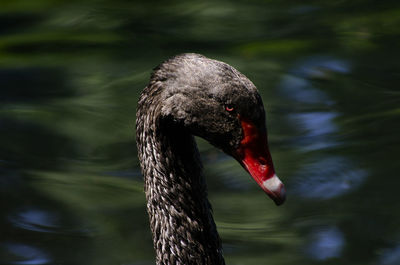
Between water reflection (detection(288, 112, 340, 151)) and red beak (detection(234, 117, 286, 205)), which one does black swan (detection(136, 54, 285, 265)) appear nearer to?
red beak (detection(234, 117, 286, 205))

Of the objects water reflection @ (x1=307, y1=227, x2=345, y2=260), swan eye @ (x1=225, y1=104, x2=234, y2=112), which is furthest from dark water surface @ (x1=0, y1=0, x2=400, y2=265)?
swan eye @ (x1=225, y1=104, x2=234, y2=112)

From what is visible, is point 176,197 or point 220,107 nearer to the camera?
point 220,107

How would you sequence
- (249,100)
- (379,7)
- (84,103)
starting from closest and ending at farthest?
(249,100), (84,103), (379,7)

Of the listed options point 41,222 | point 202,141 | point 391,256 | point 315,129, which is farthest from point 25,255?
point 315,129

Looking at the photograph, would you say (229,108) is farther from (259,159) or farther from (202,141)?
(202,141)

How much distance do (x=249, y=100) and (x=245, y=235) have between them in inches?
84.0

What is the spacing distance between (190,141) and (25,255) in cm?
197

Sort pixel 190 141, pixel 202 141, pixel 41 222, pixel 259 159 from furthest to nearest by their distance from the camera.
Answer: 1. pixel 202 141
2. pixel 41 222
3. pixel 190 141
4. pixel 259 159

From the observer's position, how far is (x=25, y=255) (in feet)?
17.4

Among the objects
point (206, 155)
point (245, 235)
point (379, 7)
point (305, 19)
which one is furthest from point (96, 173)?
point (379, 7)

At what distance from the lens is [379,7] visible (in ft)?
29.8

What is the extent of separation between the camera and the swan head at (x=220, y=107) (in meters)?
3.51

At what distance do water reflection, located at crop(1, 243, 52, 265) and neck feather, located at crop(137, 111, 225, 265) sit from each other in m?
1.47

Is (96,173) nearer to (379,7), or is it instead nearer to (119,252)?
(119,252)
